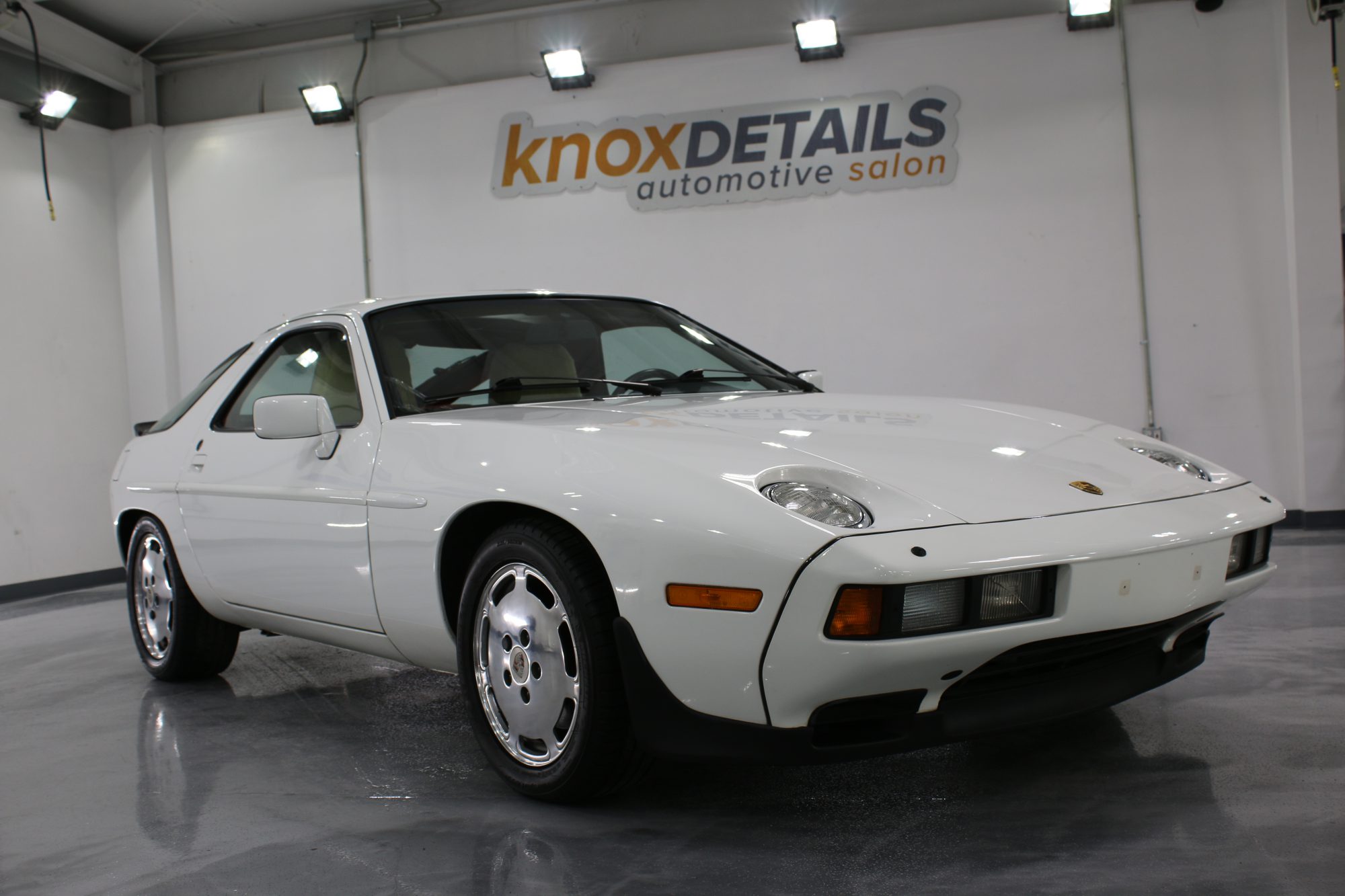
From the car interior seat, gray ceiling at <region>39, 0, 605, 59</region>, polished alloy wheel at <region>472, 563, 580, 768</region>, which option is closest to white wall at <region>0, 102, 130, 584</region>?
gray ceiling at <region>39, 0, 605, 59</region>

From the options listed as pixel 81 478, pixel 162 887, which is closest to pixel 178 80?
pixel 81 478

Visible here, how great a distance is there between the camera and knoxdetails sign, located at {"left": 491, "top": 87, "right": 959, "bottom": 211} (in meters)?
7.10

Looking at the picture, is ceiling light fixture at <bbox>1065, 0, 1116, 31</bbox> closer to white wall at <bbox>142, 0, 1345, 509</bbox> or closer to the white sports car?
white wall at <bbox>142, 0, 1345, 509</bbox>

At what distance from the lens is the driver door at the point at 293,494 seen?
9.56ft

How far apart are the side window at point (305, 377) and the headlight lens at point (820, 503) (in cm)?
141

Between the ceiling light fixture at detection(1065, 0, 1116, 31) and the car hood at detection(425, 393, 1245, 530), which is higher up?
the ceiling light fixture at detection(1065, 0, 1116, 31)

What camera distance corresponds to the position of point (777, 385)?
343 cm

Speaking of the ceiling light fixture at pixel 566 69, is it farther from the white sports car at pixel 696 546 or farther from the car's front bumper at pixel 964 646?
the car's front bumper at pixel 964 646

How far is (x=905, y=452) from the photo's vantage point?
230 cm

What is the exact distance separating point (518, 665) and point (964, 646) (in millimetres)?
977

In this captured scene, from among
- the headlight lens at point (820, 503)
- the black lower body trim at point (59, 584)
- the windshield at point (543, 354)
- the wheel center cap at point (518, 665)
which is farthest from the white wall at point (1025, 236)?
the headlight lens at point (820, 503)

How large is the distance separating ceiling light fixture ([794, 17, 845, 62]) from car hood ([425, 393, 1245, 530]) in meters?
4.73

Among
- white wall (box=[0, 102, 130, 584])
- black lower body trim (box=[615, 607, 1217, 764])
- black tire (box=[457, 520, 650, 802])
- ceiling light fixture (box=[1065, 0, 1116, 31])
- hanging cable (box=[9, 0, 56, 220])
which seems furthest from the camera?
white wall (box=[0, 102, 130, 584])

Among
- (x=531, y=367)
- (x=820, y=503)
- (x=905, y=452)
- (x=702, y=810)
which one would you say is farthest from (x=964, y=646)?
(x=531, y=367)
